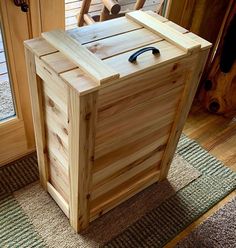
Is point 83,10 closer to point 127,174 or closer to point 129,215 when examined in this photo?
point 127,174

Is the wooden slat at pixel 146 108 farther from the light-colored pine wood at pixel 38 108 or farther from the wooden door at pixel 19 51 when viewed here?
the wooden door at pixel 19 51

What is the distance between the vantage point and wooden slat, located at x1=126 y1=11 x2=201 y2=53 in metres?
1.01

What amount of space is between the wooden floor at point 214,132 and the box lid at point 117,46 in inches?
32.4

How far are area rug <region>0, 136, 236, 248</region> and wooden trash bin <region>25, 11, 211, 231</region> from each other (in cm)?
6

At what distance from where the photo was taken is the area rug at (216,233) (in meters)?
1.30

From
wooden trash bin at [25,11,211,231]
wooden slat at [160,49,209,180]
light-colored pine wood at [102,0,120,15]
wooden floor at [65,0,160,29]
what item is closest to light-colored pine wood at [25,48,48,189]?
wooden trash bin at [25,11,211,231]

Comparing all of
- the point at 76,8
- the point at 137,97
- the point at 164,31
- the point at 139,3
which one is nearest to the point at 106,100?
the point at 137,97

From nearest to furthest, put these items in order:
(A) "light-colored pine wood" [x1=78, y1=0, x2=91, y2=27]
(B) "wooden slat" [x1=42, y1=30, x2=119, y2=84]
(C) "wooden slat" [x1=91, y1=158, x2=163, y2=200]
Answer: (B) "wooden slat" [x1=42, y1=30, x2=119, y2=84]
(C) "wooden slat" [x1=91, y1=158, x2=163, y2=200]
(A) "light-colored pine wood" [x1=78, y1=0, x2=91, y2=27]

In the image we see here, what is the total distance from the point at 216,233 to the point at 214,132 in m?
0.65

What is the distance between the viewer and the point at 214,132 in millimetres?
1824

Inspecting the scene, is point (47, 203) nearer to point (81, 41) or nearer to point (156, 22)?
point (81, 41)

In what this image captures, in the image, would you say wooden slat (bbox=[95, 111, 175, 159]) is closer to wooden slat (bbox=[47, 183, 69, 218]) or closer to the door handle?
wooden slat (bbox=[47, 183, 69, 218])

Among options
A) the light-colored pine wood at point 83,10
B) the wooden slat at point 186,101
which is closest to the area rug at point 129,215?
the wooden slat at point 186,101

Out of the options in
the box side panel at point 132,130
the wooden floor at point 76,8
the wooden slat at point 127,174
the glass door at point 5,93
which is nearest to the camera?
the box side panel at point 132,130
